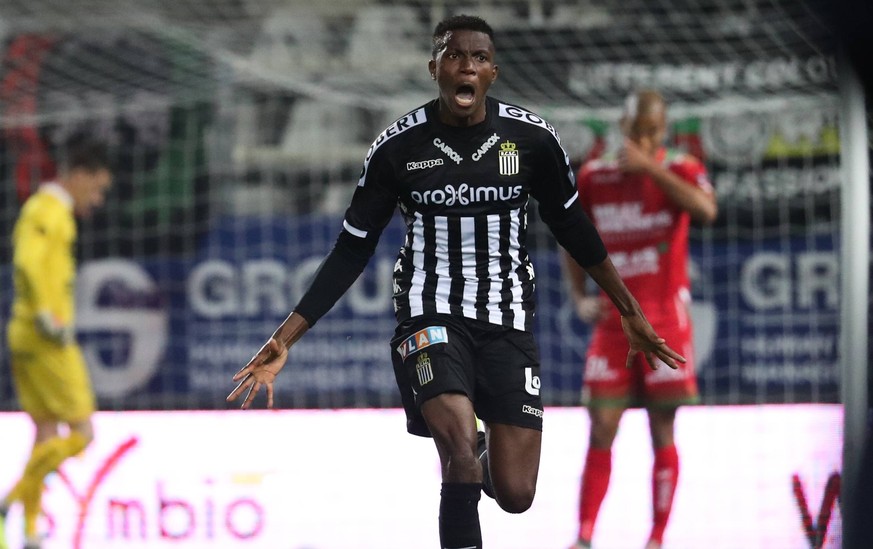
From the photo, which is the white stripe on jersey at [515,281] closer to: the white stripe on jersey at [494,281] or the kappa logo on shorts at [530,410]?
the white stripe on jersey at [494,281]

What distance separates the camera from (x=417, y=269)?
4242 mm

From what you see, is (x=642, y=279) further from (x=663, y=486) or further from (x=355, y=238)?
(x=355, y=238)

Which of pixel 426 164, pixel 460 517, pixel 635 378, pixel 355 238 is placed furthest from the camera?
pixel 635 378

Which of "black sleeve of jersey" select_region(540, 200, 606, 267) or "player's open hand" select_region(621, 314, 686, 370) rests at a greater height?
"black sleeve of jersey" select_region(540, 200, 606, 267)

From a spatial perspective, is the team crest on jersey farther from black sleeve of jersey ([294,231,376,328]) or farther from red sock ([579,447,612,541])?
red sock ([579,447,612,541])

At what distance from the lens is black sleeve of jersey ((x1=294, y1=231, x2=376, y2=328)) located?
414 centimetres

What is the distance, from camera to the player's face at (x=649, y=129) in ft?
20.3

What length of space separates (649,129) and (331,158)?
585 centimetres

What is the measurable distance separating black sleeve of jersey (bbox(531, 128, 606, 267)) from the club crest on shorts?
1.97ft

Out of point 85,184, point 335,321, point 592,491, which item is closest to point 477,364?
point 592,491

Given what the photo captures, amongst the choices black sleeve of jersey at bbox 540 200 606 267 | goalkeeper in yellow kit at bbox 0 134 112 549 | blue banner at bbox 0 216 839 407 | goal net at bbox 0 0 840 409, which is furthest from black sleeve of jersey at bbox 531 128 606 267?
blue banner at bbox 0 216 839 407

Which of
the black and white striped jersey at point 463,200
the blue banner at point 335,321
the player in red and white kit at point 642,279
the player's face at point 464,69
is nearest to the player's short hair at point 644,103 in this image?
the player in red and white kit at point 642,279

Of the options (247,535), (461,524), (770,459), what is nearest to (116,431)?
(247,535)

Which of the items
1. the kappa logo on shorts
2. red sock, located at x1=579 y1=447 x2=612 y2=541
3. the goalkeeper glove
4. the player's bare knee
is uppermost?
the goalkeeper glove
